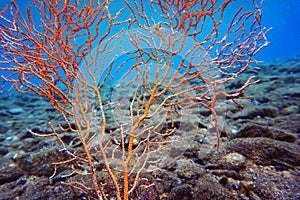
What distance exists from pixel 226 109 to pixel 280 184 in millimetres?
3859

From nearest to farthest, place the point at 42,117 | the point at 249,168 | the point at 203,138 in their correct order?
the point at 249,168, the point at 203,138, the point at 42,117

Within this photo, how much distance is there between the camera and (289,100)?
21.0 ft

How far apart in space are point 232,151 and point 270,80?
7.39 metres

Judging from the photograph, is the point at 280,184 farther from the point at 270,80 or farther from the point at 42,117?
the point at 42,117

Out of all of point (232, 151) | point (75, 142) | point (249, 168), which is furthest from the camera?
point (75, 142)

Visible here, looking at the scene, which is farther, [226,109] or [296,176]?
[226,109]

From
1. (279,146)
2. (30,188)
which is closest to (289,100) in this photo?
(279,146)

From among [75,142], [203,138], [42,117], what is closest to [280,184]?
[203,138]

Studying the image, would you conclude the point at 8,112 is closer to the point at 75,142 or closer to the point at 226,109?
the point at 75,142

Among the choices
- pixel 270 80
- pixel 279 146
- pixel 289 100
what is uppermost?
pixel 270 80

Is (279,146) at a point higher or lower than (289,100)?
lower

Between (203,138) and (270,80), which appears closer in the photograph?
(203,138)

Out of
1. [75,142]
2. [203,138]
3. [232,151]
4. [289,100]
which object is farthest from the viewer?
[289,100]

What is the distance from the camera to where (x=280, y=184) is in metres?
2.88
